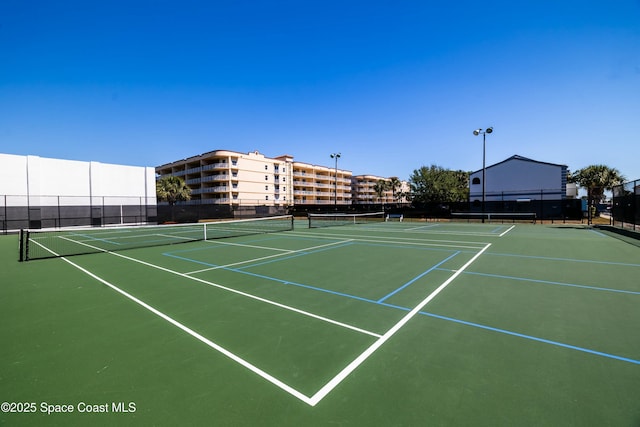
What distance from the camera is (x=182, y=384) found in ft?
10.8

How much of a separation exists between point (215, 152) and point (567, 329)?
225 feet

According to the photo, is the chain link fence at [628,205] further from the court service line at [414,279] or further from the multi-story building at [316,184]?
the multi-story building at [316,184]

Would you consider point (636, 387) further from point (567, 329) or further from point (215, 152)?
point (215, 152)

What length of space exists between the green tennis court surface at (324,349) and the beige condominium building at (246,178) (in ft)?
160

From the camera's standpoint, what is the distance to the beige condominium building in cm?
6525

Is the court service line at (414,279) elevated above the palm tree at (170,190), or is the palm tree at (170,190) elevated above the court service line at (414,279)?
the palm tree at (170,190)

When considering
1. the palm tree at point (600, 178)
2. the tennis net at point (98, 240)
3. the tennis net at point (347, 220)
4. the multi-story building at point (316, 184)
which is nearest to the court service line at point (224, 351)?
the tennis net at point (98, 240)

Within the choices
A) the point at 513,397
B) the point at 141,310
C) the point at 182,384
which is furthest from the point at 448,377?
the point at 141,310

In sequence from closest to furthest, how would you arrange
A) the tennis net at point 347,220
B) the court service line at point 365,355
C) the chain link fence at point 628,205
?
the court service line at point 365,355, the chain link fence at point 628,205, the tennis net at point 347,220

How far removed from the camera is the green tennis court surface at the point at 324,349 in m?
2.85

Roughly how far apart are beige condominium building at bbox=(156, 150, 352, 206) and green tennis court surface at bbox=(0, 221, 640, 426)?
1916 inches

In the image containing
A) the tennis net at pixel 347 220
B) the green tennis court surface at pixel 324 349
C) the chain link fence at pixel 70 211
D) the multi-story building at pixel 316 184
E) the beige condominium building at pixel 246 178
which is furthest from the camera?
the multi-story building at pixel 316 184

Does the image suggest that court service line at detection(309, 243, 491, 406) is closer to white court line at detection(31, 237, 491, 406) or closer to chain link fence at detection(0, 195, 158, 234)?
white court line at detection(31, 237, 491, 406)

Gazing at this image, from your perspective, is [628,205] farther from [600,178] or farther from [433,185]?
[600,178]
